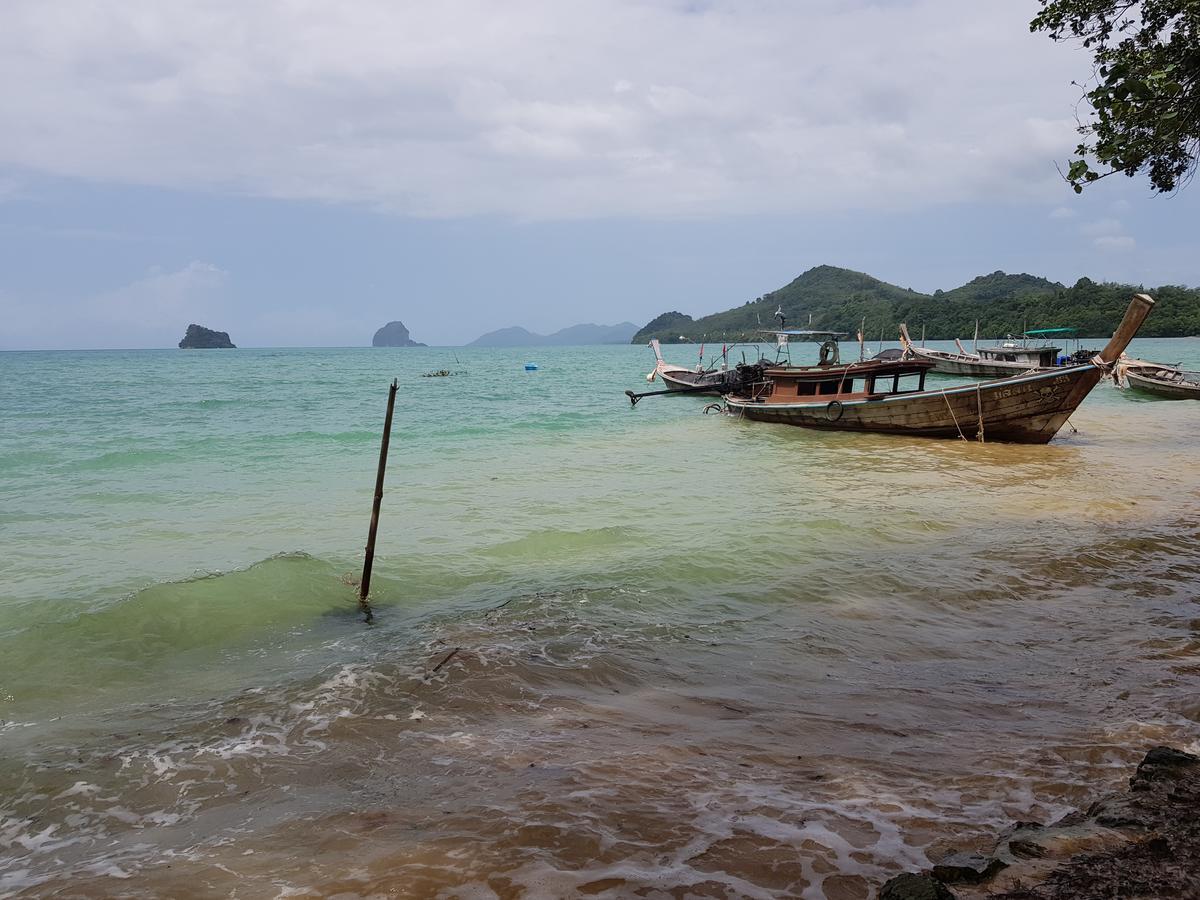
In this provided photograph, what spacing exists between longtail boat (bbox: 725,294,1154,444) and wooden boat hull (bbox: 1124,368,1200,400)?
18.4m

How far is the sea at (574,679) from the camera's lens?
356cm

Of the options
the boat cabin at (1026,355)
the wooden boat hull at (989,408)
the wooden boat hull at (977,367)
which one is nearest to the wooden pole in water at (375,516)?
the wooden boat hull at (989,408)

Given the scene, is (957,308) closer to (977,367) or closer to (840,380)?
(977,367)

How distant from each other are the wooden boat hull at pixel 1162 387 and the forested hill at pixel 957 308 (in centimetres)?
2080

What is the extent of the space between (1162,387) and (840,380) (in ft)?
67.2

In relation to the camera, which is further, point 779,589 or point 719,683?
point 779,589

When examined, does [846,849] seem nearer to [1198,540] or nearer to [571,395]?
[1198,540]

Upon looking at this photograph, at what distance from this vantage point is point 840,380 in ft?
73.6

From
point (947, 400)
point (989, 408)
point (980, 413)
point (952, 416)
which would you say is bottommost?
point (952, 416)

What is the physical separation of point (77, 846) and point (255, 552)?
255 inches

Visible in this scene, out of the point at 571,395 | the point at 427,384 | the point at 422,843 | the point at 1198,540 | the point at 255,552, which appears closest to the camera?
the point at 422,843

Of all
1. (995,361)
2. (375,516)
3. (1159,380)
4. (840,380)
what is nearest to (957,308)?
(995,361)

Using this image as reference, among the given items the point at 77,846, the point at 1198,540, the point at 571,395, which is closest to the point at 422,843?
the point at 77,846

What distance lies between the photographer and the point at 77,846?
3912mm
